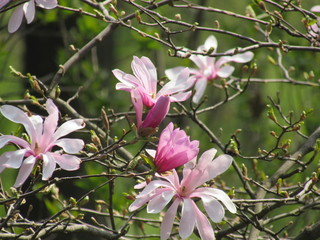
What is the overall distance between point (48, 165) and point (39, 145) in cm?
11

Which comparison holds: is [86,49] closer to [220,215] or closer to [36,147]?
[36,147]

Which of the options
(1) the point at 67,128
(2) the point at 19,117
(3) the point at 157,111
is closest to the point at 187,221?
(3) the point at 157,111

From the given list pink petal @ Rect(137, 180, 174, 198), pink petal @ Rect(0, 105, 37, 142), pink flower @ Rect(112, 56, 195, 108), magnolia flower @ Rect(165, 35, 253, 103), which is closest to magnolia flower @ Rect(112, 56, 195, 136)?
pink flower @ Rect(112, 56, 195, 108)

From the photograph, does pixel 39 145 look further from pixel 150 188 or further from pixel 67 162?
pixel 150 188

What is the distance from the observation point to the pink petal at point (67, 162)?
140cm

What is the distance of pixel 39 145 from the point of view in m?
1.47

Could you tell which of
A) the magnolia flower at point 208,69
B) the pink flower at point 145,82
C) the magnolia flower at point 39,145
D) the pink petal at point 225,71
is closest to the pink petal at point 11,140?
the magnolia flower at point 39,145

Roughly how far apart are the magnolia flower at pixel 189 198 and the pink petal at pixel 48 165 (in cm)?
21

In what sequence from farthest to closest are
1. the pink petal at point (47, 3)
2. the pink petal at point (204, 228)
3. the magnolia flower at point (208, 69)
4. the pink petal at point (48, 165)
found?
the magnolia flower at point (208, 69) < the pink petal at point (47, 3) < the pink petal at point (204, 228) < the pink petal at point (48, 165)

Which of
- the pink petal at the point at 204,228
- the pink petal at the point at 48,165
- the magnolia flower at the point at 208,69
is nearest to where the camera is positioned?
the pink petal at the point at 48,165

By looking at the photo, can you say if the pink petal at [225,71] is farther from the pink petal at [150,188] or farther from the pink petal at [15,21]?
the pink petal at [150,188]

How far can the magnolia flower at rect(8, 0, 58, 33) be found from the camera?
170cm

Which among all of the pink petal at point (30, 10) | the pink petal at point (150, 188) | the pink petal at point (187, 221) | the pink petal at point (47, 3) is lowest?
the pink petal at point (187, 221)

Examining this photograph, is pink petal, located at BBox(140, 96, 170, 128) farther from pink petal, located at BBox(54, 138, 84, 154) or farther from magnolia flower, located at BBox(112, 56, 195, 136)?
pink petal, located at BBox(54, 138, 84, 154)
